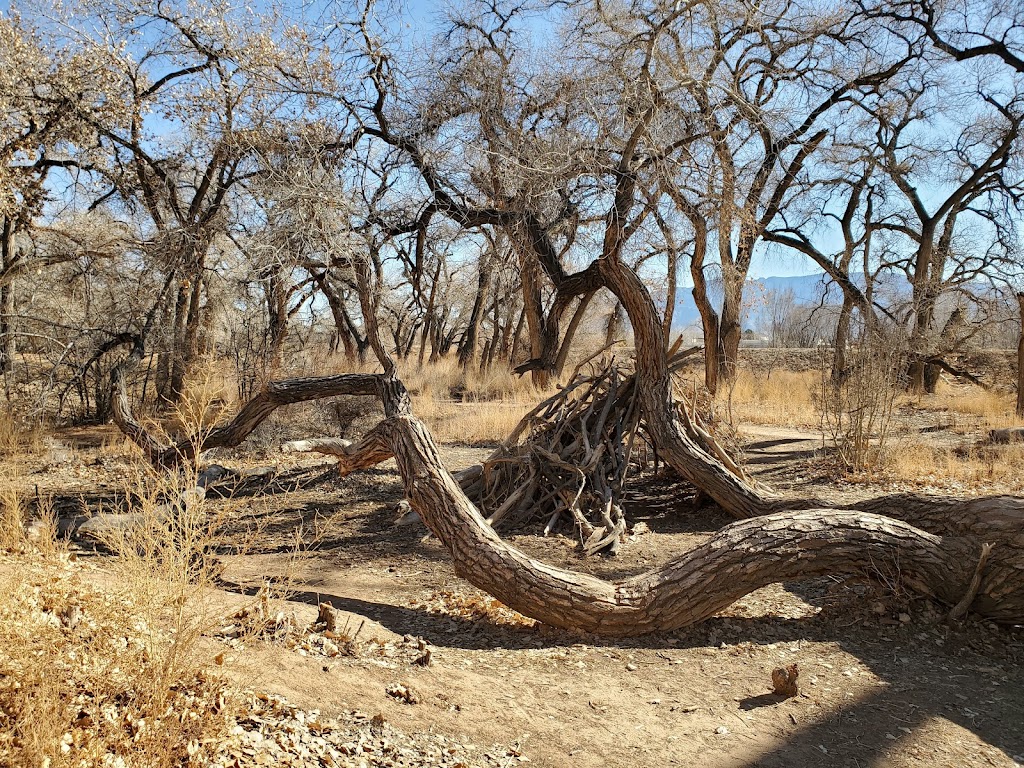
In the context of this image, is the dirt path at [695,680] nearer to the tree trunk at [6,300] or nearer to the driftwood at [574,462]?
the driftwood at [574,462]

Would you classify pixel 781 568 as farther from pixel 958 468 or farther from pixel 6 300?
pixel 6 300

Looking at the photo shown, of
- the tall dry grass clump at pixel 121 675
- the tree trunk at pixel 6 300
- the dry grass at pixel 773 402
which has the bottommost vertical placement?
the tall dry grass clump at pixel 121 675

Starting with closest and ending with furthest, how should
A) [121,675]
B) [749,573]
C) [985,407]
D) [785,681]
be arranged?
[121,675] < [785,681] < [749,573] < [985,407]

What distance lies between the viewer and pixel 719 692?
3.46 m

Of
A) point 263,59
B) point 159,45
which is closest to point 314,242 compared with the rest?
point 263,59

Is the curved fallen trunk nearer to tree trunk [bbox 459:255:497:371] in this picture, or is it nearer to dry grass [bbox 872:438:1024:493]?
dry grass [bbox 872:438:1024:493]

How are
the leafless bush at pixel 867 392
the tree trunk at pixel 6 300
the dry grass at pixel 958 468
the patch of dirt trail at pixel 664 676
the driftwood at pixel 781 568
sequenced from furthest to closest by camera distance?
the tree trunk at pixel 6 300 → the leafless bush at pixel 867 392 → the dry grass at pixel 958 468 → the driftwood at pixel 781 568 → the patch of dirt trail at pixel 664 676

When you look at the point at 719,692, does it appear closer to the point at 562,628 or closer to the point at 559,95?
the point at 562,628

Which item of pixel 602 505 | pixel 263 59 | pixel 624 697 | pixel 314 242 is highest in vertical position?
pixel 263 59

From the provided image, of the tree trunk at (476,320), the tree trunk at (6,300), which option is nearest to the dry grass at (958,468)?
the tree trunk at (476,320)

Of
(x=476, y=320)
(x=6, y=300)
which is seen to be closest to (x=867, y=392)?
(x=6, y=300)

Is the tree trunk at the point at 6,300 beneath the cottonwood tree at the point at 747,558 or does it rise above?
above

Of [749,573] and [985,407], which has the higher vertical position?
[985,407]

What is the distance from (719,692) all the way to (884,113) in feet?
47.0
